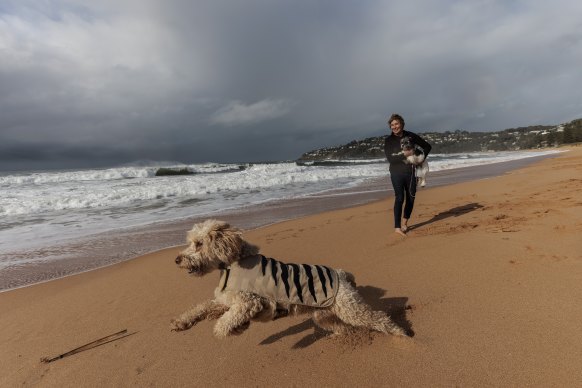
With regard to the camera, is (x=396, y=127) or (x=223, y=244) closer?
(x=223, y=244)

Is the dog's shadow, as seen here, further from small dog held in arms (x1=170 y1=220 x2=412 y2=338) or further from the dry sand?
small dog held in arms (x1=170 y1=220 x2=412 y2=338)

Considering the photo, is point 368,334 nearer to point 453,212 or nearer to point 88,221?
point 453,212

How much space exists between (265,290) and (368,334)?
105 cm

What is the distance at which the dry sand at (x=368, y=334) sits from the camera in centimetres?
274

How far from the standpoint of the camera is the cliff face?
67188 millimetres

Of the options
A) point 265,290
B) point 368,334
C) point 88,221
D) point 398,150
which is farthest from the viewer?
point 88,221

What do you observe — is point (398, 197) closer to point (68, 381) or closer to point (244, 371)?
point (244, 371)

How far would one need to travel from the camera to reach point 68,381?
2.91m

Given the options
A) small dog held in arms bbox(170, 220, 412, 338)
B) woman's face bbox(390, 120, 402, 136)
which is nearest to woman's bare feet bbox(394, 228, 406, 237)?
woman's face bbox(390, 120, 402, 136)

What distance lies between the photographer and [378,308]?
3.78 meters

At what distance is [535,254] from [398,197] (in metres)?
2.65

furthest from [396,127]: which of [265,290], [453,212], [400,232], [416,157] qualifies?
[265,290]

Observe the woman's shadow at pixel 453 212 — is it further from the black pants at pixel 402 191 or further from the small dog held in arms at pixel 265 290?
the small dog held in arms at pixel 265 290

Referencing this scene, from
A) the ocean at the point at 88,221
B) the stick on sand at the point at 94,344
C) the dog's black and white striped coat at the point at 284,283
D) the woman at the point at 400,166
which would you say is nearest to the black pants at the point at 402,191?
the woman at the point at 400,166
